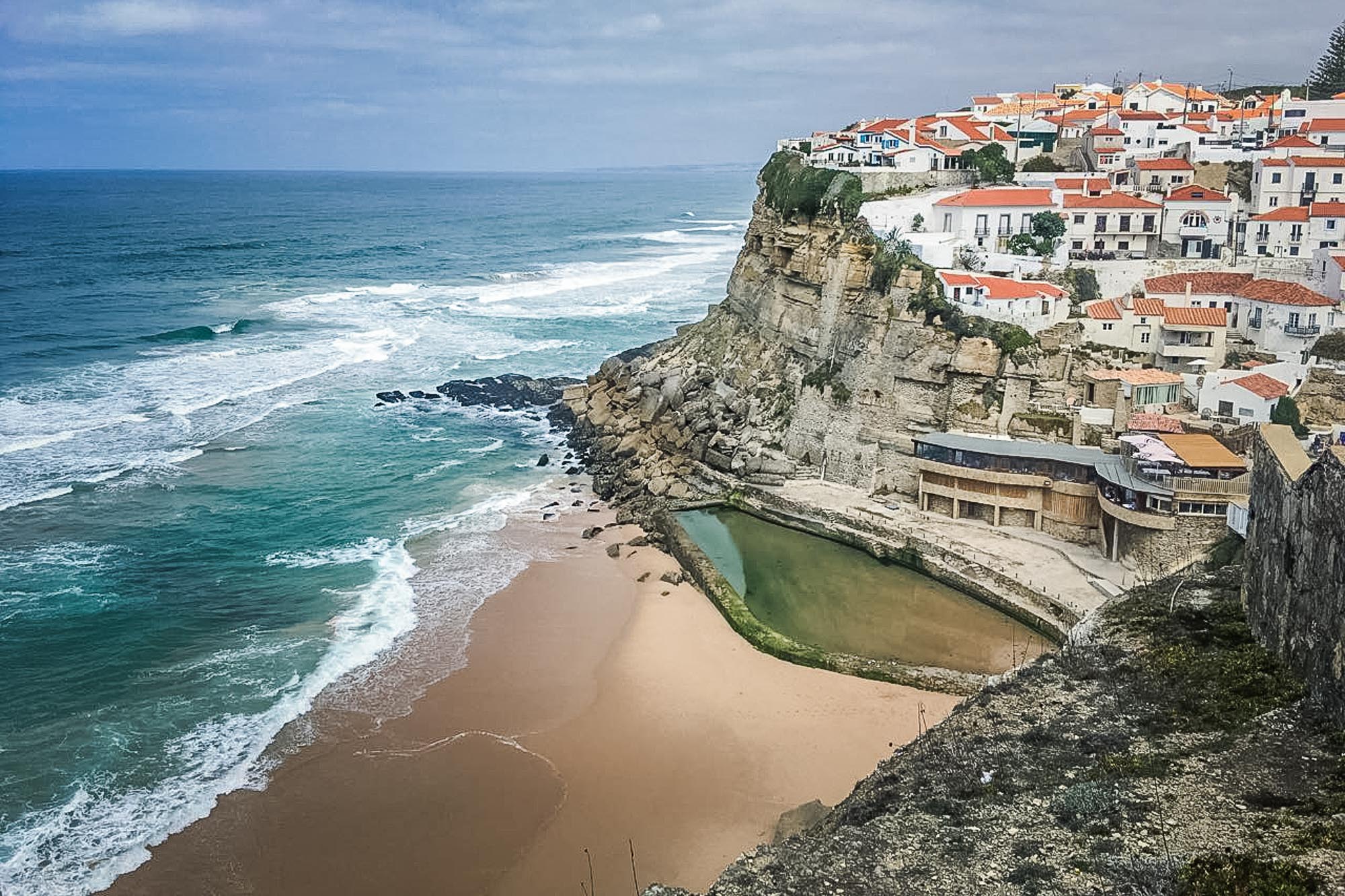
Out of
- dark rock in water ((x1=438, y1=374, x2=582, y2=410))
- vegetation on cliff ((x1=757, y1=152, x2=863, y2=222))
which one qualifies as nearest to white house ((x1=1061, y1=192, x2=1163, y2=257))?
vegetation on cliff ((x1=757, y1=152, x2=863, y2=222))

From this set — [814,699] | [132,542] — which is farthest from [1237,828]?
[132,542]

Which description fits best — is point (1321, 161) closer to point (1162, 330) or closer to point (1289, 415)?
point (1162, 330)

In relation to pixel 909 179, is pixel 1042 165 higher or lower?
higher

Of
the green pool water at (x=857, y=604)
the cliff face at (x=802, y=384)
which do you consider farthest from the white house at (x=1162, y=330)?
the green pool water at (x=857, y=604)

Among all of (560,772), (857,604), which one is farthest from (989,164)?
(560,772)

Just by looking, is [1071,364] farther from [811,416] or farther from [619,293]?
[619,293]
